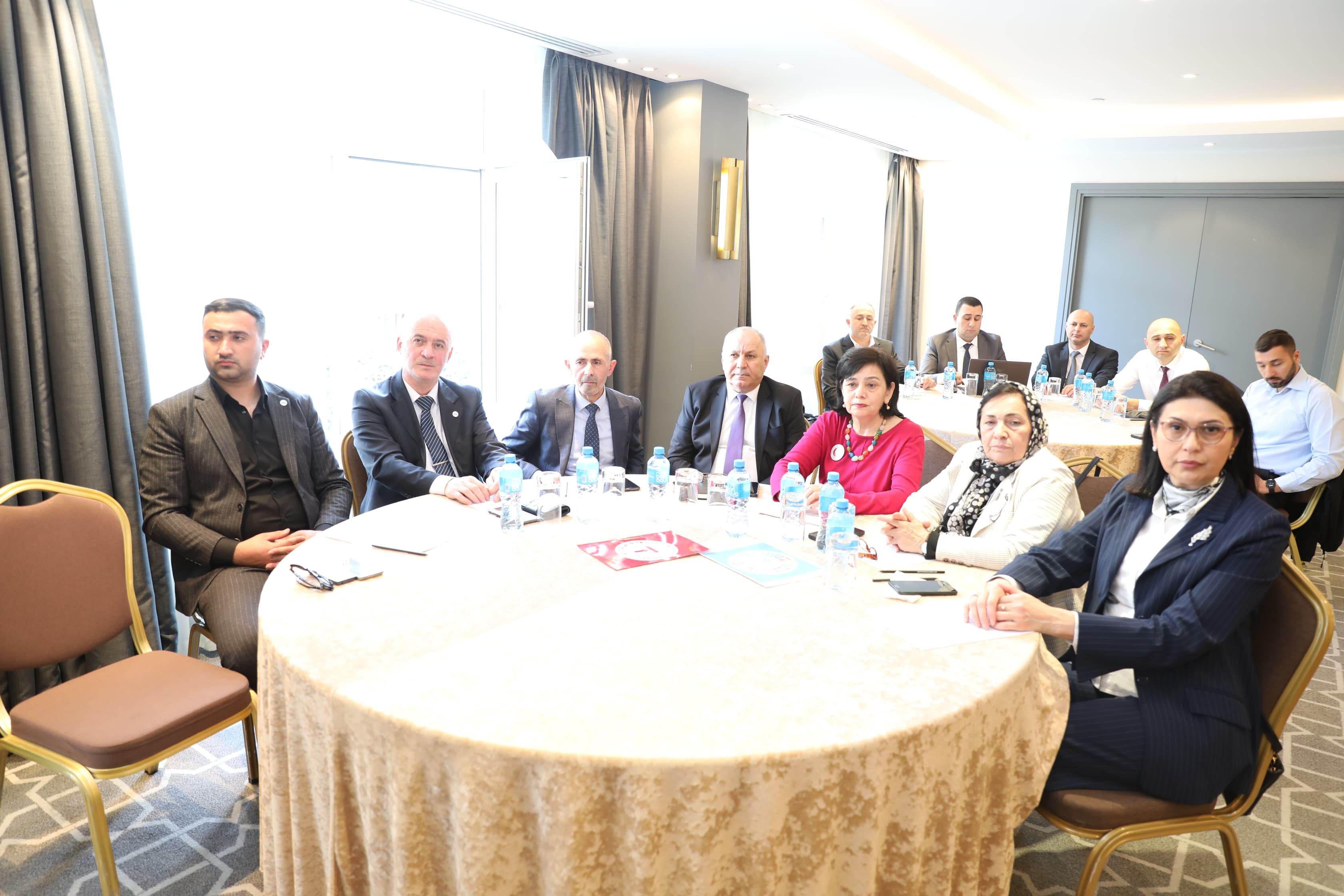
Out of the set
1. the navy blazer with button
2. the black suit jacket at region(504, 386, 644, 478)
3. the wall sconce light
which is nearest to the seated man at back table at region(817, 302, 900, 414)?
the wall sconce light

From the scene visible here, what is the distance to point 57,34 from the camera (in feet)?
9.39

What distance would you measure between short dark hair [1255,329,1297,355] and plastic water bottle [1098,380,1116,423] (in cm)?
76

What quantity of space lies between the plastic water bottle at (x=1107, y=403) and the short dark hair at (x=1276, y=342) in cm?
76

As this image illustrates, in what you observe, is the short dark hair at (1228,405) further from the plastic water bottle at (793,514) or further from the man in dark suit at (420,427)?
the man in dark suit at (420,427)

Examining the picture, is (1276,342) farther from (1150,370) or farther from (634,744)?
(634,744)

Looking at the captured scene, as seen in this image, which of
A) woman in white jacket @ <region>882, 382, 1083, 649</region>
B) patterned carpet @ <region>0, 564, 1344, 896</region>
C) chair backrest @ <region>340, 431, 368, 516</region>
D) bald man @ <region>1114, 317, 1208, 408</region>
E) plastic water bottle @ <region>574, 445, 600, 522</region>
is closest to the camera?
patterned carpet @ <region>0, 564, 1344, 896</region>

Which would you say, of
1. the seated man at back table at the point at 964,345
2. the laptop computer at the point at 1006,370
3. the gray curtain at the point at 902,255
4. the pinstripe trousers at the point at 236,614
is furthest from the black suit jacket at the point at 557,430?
the gray curtain at the point at 902,255

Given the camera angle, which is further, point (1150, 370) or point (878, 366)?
point (1150, 370)

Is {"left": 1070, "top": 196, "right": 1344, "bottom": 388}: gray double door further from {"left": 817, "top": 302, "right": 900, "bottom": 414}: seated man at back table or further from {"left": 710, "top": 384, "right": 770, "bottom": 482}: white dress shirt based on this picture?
{"left": 710, "top": 384, "right": 770, "bottom": 482}: white dress shirt

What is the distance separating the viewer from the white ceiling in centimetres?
433

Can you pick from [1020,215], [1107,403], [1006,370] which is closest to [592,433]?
[1107,403]

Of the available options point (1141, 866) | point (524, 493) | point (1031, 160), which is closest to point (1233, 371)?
point (1031, 160)

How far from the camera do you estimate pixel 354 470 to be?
3291 mm

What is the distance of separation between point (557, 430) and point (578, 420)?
10cm
